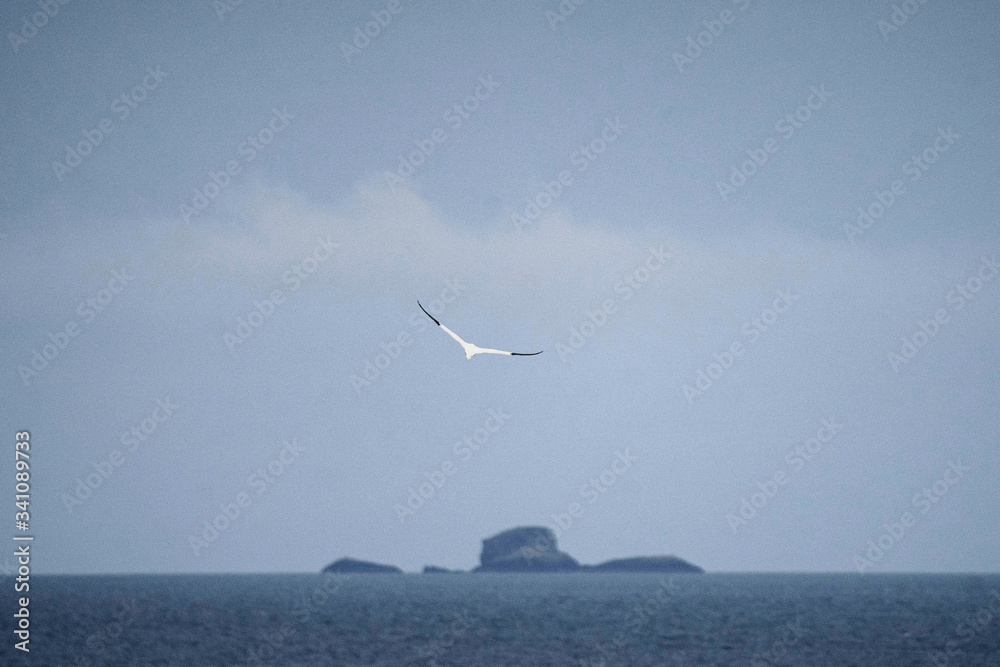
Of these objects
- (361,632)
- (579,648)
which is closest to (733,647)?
(579,648)

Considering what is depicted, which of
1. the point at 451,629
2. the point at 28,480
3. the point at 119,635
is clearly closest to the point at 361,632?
the point at 451,629

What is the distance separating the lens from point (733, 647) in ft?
204

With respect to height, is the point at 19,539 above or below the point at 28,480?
below

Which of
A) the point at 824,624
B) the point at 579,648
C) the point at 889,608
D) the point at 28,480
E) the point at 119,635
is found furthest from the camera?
the point at 889,608

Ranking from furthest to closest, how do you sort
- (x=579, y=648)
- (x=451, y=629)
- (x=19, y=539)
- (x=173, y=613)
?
(x=173, y=613), (x=451, y=629), (x=579, y=648), (x=19, y=539)

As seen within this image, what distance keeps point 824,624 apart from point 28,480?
6168cm

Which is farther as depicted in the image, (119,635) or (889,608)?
(889,608)

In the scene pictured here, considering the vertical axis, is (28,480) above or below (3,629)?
above

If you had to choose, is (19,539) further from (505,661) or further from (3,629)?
(3,629)

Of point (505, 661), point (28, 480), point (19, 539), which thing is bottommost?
point (505, 661)

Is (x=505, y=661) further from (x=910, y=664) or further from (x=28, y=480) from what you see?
(x=28, y=480)

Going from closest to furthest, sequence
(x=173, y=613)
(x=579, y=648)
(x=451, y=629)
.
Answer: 1. (x=579, y=648)
2. (x=451, y=629)
3. (x=173, y=613)

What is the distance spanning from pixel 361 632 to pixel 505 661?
19.4 m

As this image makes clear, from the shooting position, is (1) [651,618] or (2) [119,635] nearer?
(2) [119,635]
